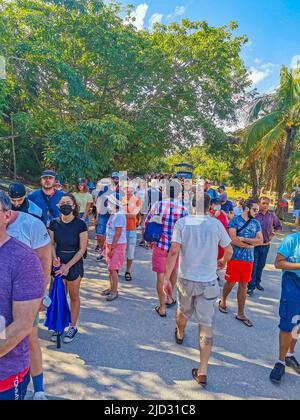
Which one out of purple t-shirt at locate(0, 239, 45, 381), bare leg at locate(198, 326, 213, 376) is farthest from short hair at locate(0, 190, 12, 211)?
bare leg at locate(198, 326, 213, 376)

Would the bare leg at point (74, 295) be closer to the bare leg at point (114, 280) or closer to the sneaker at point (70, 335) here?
the sneaker at point (70, 335)

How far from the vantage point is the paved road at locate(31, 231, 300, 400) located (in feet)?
9.05

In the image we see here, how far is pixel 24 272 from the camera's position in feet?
4.93

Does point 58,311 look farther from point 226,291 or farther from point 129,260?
point 129,260

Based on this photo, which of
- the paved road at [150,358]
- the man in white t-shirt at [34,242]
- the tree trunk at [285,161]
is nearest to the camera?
the man in white t-shirt at [34,242]

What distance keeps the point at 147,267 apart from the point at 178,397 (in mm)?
3915

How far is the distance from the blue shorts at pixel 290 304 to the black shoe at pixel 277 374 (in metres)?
0.40

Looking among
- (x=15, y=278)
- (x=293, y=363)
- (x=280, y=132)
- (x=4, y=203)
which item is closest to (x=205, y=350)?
(x=293, y=363)

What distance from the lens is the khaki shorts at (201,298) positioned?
2.94 metres

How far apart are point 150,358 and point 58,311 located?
1.15 m

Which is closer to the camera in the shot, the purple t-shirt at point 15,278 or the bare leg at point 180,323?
the purple t-shirt at point 15,278

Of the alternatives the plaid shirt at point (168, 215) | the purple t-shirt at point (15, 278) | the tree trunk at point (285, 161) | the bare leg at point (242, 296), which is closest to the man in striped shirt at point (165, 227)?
the plaid shirt at point (168, 215)

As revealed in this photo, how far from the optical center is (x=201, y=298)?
299 cm
